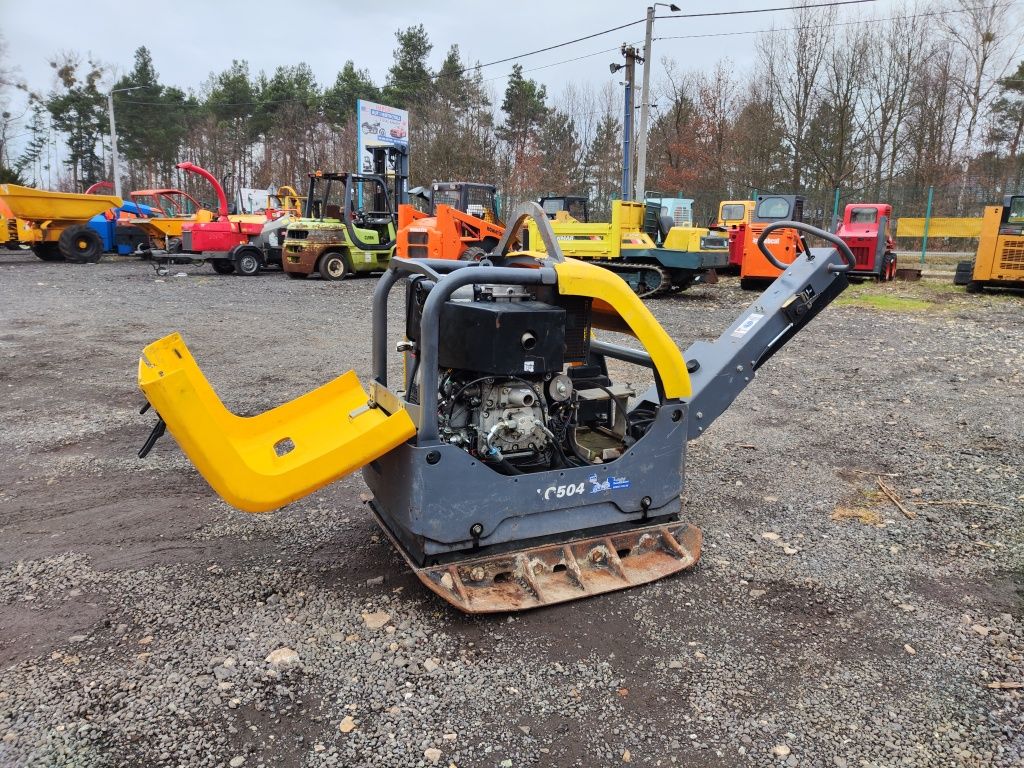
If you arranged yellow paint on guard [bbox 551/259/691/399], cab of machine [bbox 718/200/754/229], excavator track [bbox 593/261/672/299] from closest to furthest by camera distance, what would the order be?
1. yellow paint on guard [bbox 551/259/691/399]
2. excavator track [bbox 593/261/672/299]
3. cab of machine [bbox 718/200/754/229]

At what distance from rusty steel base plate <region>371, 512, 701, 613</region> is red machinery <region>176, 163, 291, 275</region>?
617 inches

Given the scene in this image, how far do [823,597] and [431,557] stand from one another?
1744 mm

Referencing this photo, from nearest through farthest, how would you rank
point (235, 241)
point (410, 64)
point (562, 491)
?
point (562, 491)
point (235, 241)
point (410, 64)

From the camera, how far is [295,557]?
348cm

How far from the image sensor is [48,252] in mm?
19766

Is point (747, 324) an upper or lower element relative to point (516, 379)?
upper

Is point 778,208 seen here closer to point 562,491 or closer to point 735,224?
point 735,224

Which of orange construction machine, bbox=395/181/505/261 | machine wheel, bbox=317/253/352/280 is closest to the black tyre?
orange construction machine, bbox=395/181/505/261

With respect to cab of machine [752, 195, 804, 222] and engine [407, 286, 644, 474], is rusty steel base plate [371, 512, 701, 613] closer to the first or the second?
engine [407, 286, 644, 474]

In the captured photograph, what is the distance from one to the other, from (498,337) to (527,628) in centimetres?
119

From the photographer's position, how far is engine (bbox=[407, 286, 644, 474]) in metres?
2.88

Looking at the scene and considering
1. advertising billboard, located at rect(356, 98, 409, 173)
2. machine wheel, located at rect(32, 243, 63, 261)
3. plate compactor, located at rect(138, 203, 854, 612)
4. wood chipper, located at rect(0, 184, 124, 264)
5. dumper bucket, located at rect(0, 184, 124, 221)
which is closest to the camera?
plate compactor, located at rect(138, 203, 854, 612)

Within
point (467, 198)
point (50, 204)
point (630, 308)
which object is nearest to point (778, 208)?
point (467, 198)

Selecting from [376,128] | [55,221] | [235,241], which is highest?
[376,128]
